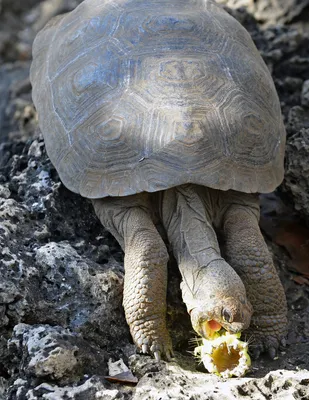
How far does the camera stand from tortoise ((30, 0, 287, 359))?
3.60 meters

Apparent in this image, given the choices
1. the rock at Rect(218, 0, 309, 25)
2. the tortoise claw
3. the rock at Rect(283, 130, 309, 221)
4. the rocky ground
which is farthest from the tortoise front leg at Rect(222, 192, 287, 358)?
the rock at Rect(218, 0, 309, 25)

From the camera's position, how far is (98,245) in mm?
4062

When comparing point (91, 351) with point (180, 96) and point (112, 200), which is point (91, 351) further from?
point (180, 96)

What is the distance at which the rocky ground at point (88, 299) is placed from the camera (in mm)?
3131

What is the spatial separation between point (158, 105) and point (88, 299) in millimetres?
1145

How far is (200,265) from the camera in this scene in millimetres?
3562

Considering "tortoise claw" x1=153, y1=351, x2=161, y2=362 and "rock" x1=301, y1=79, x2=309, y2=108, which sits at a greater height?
"rock" x1=301, y1=79, x2=309, y2=108

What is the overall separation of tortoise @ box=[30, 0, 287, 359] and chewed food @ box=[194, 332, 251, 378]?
0.23 feet

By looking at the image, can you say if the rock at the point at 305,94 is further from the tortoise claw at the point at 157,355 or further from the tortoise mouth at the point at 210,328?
the tortoise claw at the point at 157,355

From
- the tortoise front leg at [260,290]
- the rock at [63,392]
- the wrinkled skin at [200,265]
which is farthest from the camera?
the tortoise front leg at [260,290]

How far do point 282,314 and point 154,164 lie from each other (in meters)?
1.11

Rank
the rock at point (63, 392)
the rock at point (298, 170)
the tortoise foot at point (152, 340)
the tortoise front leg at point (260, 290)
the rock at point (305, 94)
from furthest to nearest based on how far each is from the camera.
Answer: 1. the rock at point (305, 94)
2. the rock at point (298, 170)
3. the tortoise front leg at point (260, 290)
4. the tortoise foot at point (152, 340)
5. the rock at point (63, 392)

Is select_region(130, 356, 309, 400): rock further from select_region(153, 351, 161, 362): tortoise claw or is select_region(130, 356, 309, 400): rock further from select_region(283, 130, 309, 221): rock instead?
select_region(283, 130, 309, 221): rock

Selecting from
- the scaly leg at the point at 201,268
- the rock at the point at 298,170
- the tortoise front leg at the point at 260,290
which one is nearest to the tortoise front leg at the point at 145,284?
the scaly leg at the point at 201,268
